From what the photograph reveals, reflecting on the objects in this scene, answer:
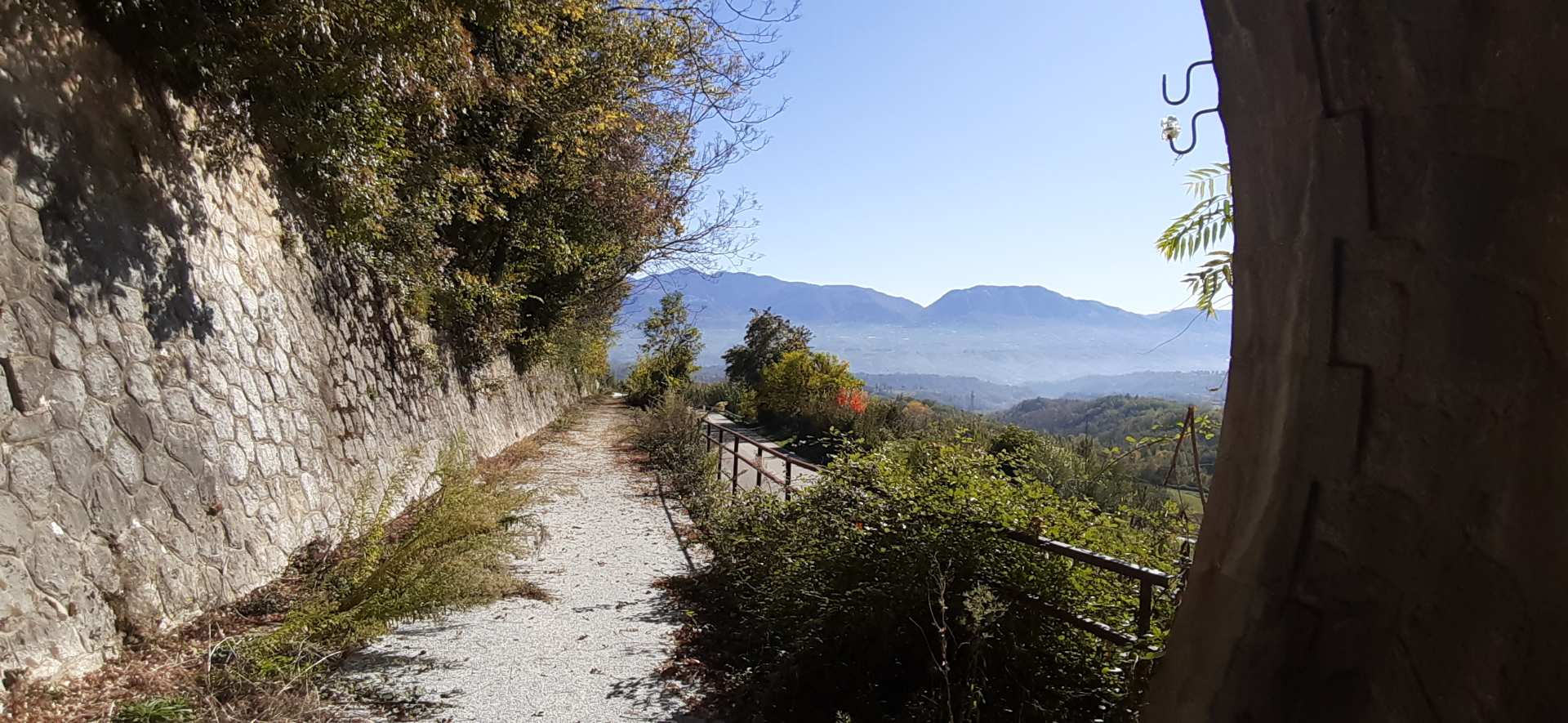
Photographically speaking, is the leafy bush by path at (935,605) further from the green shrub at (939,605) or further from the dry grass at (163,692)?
the dry grass at (163,692)

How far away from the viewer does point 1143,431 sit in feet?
13.5

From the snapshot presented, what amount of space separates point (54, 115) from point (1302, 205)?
5020 millimetres

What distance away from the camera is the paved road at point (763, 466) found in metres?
7.26

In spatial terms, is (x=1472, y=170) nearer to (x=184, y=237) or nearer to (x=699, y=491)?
(x=184, y=237)

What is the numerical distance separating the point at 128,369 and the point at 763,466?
351 inches

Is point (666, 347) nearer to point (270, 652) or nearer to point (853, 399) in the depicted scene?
point (853, 399)

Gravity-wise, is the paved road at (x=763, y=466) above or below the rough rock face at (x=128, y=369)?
below

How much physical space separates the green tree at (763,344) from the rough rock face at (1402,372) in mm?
28072

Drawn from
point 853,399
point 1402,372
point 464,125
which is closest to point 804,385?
point 853,399

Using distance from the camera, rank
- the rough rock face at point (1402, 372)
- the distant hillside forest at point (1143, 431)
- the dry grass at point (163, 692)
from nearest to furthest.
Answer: the rough rock face at point (1402, 372), the dry grass at point (163, 692), the distant hillside forest at point (1143, 431)

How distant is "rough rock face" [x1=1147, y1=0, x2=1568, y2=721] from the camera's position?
3.57ft

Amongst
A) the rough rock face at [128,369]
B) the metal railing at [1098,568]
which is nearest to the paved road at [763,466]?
the metal railing at [1098,568]

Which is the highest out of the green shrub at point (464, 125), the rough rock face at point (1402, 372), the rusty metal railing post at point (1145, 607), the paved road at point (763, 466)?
the green shrub at point (464, 125)

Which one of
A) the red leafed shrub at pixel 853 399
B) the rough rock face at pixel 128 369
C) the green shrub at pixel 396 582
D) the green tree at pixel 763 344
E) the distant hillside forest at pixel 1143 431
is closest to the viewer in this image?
the rough rock face at pixel 128 369
